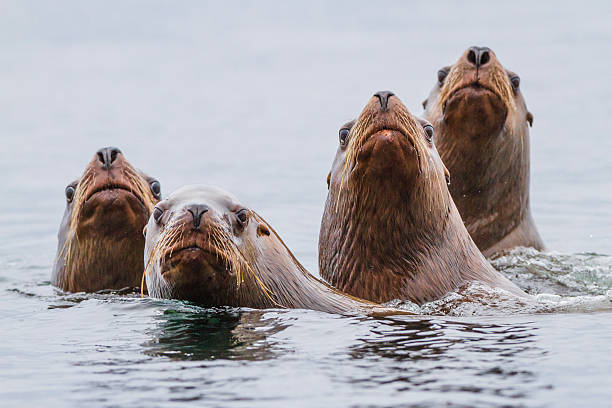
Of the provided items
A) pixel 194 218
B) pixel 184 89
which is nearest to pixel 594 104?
pixel 184 89

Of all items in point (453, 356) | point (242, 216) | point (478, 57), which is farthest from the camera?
point (478, 57)

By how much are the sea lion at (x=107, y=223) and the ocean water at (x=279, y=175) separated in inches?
10.4

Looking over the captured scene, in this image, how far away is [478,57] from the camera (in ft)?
33.7

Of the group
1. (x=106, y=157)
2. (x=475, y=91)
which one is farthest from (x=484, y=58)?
(x=106, y=157)

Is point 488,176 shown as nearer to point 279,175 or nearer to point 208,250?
point 208,250

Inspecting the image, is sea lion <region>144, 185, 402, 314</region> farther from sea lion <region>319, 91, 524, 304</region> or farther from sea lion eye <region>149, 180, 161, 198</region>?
sea lion eye <region>149, 180, 161, 198</region>

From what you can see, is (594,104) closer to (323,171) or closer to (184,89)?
(323,171)

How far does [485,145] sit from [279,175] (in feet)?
28.0

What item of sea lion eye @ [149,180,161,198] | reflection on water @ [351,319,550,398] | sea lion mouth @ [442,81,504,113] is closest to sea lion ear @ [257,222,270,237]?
reflection on water @ [351,319,550,398]

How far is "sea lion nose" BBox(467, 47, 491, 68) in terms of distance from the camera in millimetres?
10250

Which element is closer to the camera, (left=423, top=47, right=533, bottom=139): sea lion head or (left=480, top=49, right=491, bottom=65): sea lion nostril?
(left=423, top=47, right=533, bottom=139): sea lion head

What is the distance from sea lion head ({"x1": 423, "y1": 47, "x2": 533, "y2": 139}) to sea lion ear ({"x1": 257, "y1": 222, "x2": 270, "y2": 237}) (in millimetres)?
3014

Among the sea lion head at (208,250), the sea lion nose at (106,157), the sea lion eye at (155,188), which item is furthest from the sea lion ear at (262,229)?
the sea lion eye at (155,188)

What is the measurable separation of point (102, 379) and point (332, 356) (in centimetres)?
126
